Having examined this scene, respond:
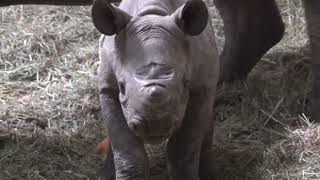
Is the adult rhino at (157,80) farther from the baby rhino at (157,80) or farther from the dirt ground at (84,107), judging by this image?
the dirt ground at (84,107)

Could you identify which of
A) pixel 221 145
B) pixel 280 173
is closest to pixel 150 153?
pixel 221 145

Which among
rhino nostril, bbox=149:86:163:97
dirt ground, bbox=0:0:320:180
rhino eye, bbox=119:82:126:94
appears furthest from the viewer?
dirt ground, bbox=0:0:320:180

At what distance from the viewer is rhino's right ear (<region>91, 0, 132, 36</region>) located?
2.71 metres

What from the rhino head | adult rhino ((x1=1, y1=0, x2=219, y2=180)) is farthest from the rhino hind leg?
the rhino head

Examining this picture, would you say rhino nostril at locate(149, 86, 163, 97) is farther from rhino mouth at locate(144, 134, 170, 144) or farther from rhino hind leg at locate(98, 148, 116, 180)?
rhino hind leg at locate(98, 148, 116, 180)

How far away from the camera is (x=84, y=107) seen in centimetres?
429

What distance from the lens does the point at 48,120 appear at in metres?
4.16

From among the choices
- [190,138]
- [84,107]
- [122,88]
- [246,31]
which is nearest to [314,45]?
[246,31]

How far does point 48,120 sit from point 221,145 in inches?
39.9

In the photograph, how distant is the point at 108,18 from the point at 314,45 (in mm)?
1532

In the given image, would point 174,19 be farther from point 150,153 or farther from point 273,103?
point 273,103

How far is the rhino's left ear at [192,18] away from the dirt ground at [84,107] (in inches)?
36.5

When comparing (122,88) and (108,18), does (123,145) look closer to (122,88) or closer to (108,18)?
(122,88)

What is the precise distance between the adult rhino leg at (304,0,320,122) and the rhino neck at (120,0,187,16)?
102 centimetres
